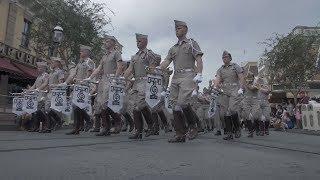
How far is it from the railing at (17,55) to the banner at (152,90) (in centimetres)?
2178

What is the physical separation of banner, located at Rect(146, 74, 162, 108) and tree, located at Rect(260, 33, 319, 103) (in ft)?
121

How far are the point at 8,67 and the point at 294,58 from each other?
90.2 feet

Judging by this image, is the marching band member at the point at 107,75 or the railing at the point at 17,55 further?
the railing at the point at 17,55

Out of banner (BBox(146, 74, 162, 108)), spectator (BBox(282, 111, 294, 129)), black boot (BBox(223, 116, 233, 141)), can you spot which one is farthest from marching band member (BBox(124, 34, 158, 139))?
spectator (BBox(282, 111, 294, 129))

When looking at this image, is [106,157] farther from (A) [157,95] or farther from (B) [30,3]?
(B) [30,3]

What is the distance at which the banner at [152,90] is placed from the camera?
9.54m

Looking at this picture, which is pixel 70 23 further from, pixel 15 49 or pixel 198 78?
pixel 198 78

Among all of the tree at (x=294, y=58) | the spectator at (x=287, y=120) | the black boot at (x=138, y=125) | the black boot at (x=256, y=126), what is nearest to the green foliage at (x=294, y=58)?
the tree at (x=294, y=58)

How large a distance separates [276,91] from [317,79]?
5.61m

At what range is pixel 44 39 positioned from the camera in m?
32.1

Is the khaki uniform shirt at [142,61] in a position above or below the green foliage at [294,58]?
below

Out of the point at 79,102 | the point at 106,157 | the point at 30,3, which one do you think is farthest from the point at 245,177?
the point at 30,3

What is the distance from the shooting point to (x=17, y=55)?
31219 millimetres

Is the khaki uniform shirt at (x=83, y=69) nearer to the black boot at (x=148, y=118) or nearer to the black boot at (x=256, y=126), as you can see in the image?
the black boot at (x=148, y=118)
